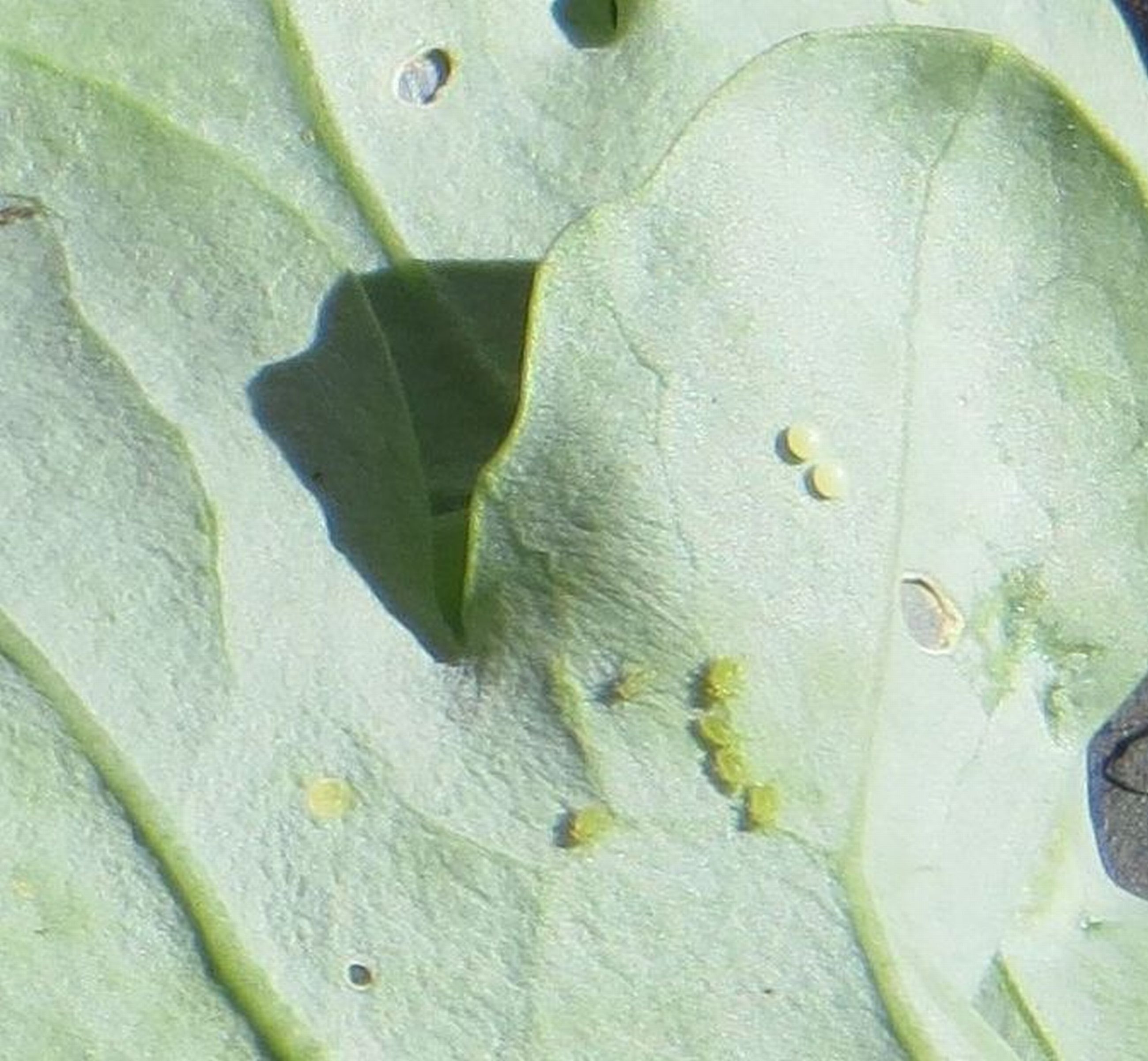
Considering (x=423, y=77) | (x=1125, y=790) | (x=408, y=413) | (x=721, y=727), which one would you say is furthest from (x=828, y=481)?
(x=1125, y=790)

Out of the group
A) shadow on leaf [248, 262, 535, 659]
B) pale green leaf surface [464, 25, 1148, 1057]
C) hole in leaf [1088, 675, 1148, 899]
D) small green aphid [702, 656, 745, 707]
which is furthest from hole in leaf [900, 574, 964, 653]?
hole in leaf [1088, 675, 1148, 899]

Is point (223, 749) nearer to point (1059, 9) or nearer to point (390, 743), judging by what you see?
point (390, 743)

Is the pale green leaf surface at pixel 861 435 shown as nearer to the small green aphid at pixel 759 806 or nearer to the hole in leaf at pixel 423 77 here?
the small green aphid at pixel 759 806

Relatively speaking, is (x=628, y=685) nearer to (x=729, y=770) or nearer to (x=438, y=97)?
(x=729, y=770)

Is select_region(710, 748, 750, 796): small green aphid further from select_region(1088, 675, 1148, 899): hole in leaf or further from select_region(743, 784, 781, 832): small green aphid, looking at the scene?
select_region(1088, 675, 1148, 899): hole in leaf

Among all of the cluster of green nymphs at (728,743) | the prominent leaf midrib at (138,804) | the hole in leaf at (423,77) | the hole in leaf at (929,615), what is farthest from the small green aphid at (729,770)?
the hole in leaf at (423,77)

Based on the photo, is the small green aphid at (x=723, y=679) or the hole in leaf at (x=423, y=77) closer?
the small green aphid at (x=723, y=679)

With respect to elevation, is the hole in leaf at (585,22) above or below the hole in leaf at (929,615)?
above
